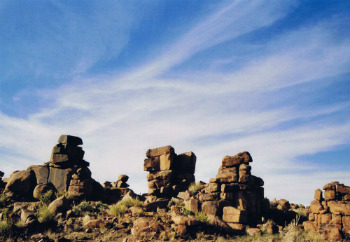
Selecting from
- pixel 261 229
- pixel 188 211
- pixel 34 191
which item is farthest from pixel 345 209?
pixel 34 191

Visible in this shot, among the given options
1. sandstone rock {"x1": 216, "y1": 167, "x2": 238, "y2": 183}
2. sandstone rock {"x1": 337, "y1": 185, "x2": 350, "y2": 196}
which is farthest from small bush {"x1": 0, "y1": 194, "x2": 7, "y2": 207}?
sandstone rock {"x1": 337, "y1": 185, "x2": 350, "y2": 196}

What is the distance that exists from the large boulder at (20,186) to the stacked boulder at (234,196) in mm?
12672

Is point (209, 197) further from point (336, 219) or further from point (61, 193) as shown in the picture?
point (61, 193)

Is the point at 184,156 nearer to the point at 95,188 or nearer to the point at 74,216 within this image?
the point at 95,188

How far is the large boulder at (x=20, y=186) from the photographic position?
24031 mm

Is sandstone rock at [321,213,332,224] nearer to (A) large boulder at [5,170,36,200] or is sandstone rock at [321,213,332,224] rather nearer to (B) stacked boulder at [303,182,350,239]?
(B) stacked boulder at [303,182,350,239]

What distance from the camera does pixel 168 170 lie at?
77.5 feet

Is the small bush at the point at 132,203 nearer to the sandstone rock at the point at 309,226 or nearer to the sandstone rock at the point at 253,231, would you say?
the sandstone rock at the point at 253,231

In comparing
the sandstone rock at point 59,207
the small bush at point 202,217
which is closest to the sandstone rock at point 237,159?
the small bush at point 202,217

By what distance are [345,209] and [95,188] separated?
17531mm

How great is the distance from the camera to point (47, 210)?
1834 cm

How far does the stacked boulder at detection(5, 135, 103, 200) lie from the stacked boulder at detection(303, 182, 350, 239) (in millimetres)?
15309

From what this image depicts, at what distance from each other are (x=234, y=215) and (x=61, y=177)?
47.8 ft

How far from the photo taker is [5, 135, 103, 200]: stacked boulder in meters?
23.7
